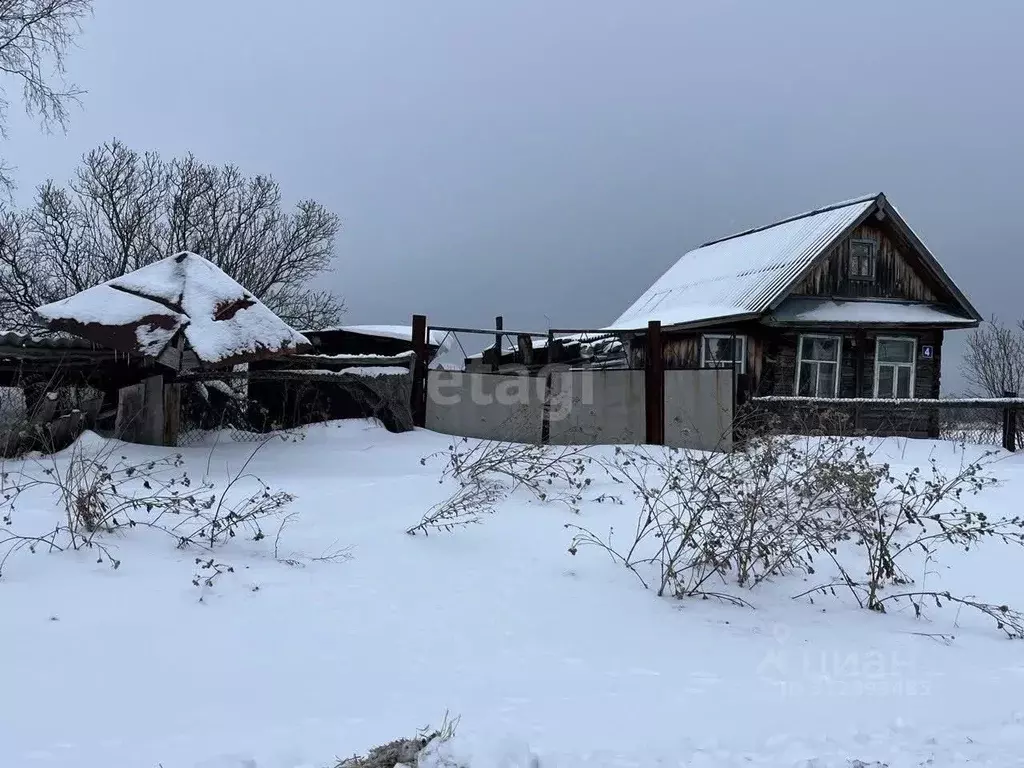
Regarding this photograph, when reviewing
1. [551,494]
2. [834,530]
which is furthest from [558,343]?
[834,530]

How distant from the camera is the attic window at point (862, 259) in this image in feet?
58.8

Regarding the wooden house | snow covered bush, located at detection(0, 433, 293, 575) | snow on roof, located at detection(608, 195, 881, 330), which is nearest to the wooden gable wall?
the wooden house

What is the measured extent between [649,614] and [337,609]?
6.44 ft

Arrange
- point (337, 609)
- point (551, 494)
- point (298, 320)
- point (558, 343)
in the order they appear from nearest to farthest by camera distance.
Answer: point (337, 609) < point (551, 494) < point (558, 343) < point (298, 320)

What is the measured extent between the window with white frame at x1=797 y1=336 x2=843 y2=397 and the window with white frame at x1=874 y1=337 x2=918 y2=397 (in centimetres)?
107

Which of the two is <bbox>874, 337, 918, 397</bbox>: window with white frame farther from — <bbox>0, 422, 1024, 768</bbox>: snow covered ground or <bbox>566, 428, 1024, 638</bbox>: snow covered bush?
<bbox>566, 428, 1024, 638</bbox>: snow covered bush

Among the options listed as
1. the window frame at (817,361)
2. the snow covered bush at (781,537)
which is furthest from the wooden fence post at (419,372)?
the window frame at (817,361)

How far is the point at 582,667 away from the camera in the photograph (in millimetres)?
3990

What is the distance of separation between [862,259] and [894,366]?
272 centimetres

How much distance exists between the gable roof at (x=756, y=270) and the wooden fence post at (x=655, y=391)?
18.6 ft

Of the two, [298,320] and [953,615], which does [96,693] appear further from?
[298,320]

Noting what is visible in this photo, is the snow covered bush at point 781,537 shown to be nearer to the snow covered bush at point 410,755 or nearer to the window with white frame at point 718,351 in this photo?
the snow covered bush at point 410,755

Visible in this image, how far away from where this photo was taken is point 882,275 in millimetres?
18109

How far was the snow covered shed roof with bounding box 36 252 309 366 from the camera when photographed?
8500 mm
